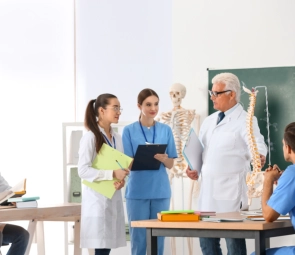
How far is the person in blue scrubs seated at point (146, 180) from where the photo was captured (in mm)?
5141

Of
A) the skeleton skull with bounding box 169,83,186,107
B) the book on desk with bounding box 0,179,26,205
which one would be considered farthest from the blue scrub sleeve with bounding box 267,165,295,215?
the skeleton skull with bounding box 169,83,186,107

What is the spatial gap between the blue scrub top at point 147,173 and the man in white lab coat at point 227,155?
0.41m

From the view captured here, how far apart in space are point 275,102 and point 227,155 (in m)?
1.57

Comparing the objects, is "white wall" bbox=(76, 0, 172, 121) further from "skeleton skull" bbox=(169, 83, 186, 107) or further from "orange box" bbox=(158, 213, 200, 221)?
"orange box" bbox=(158, 213, 200, 221)

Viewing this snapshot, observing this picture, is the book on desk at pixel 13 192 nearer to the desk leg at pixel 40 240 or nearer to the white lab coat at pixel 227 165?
the desk leg at pixel 40 240

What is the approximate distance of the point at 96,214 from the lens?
4688 mm

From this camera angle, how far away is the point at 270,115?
614cm

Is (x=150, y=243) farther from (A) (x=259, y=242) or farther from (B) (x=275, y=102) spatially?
(B) (x=275, y=102)

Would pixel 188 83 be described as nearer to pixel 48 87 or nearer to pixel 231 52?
pixel 231 52

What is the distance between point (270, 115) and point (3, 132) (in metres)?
2.95

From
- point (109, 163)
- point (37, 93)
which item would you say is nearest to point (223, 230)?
point (109, 163)

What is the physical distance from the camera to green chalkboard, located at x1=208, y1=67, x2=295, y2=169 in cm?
610

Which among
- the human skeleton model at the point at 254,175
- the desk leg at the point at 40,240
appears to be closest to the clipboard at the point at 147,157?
the human skeleton model at the point at 254,175

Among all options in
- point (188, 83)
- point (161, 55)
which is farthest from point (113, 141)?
point (161, 55)
